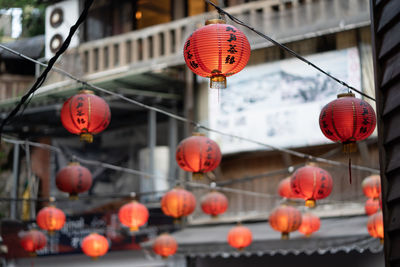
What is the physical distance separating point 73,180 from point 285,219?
3.83 metres

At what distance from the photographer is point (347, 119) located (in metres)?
7.62

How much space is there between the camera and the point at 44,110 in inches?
702

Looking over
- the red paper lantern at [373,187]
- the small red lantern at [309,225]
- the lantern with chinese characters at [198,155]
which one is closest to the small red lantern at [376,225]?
the red paper lantern at [373,187]

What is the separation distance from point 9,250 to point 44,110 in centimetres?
403

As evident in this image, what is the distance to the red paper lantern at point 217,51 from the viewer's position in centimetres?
670

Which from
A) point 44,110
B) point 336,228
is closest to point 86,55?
point 44,110

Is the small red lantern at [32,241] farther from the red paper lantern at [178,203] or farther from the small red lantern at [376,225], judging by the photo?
the small red lantern at [376,225]

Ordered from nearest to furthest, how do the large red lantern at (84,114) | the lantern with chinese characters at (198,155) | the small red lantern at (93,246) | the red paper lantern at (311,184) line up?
1. the large red lantern at (84,114)
2. the lantern with chinese characters at (198,155)
3. the red paper lantern at (311,184)
4. the small red lantern at (93,246)

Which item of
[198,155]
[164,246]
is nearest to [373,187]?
[198,155]

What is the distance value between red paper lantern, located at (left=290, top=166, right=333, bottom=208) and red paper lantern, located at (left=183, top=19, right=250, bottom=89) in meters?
3.74

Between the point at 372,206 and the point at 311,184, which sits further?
the point at 372,206

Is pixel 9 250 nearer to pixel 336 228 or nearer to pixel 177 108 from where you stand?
pixel 177 108

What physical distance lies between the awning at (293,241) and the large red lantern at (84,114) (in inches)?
240

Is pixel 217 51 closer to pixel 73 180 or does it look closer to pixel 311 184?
pixel 311 184
